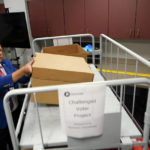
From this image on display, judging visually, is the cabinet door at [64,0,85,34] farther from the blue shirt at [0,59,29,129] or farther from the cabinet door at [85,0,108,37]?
the blue shirt at [0,59,29,129]

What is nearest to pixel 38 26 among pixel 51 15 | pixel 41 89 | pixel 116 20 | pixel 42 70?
pixel 51 15

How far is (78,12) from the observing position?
102 inches

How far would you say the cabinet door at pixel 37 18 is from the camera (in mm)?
2793

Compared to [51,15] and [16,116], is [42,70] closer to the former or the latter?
[16,116]

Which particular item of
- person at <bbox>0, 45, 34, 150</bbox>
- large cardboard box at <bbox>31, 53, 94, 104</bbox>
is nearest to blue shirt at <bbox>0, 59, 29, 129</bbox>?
person at <bbox>0, 45, 34, 150</bbox>

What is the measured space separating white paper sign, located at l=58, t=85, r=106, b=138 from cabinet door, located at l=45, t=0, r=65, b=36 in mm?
2290

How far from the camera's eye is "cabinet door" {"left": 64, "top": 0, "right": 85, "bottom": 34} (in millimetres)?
2557

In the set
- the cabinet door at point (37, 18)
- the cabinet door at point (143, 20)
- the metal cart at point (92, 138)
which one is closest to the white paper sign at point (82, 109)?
the metal cart at point (92, 138)

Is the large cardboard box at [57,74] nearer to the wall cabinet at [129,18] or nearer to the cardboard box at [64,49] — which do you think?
the cardboard box at [64,49]

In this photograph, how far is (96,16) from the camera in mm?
2486

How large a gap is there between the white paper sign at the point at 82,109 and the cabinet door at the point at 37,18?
2.45 metres

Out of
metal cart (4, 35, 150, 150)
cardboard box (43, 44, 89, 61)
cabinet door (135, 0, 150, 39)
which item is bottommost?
metal cart (4, 35, 150, 150)

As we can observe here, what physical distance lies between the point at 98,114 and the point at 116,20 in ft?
6.56

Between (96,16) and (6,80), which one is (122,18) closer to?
(96,16)
